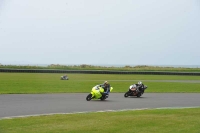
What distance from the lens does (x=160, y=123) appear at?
1164 centimetres

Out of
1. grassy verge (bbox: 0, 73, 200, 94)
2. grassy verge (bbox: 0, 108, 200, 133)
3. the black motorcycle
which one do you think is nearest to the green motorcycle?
the black motorcycle

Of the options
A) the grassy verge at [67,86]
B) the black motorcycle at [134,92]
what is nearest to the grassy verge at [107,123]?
the black motorcycle at [134,92]

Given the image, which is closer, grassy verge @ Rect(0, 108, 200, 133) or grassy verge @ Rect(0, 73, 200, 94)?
grassy verge @ Rect(0, 108, 200, 133)

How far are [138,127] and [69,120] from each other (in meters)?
2.19

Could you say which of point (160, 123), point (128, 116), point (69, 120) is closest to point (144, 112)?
point (128, 116)

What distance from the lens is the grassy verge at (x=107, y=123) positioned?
10.3m

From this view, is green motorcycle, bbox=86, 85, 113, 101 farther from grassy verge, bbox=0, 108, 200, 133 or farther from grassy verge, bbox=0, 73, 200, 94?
grassy verge, bbox=0, 108, 200, 133

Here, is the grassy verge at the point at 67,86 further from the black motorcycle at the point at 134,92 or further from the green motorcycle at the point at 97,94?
the green motorcycle at the point at 97,94

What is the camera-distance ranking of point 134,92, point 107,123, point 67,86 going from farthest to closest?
point 67,86 < point 134,92 < point 107,123

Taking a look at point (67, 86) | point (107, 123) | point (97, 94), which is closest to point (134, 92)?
point (97, 94)

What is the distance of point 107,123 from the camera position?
11359 mm

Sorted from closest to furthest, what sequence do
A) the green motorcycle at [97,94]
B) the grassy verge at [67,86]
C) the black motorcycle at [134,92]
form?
the green motorcycle at [97,94] < the black motorcycle at [134,92] < the grassy verge at [67,86]

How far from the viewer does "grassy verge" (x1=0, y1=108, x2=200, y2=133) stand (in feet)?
33.9

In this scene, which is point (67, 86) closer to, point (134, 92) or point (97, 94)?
point (134, 92)
